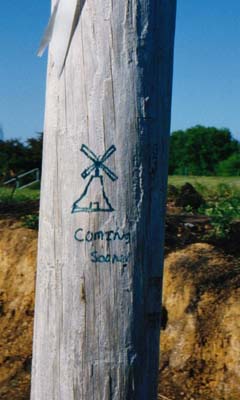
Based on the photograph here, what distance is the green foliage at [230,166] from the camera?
26.3 metres

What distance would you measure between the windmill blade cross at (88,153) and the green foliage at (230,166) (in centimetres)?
2278

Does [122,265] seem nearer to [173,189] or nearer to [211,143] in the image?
[173,189]

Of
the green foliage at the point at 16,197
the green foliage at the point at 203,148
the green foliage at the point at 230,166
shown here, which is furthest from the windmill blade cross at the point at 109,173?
the green foliage at the point at 203,148

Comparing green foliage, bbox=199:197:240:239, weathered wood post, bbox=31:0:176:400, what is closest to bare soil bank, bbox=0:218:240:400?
green foliage, bbox=199:197:240:239

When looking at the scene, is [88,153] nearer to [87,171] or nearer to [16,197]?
[87,171]

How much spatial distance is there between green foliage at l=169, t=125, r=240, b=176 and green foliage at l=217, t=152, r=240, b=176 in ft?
4.40

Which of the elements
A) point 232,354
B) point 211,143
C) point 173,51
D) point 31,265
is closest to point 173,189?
point 31,265

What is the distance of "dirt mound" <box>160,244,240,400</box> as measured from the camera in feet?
18.0

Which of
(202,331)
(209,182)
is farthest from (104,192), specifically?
(209,182)

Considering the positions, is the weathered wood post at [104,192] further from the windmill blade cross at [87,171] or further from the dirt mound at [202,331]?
the dirt mound at [202,331]

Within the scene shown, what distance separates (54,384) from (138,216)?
2.11ft

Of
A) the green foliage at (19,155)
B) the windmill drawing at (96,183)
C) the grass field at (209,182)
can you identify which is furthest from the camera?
the green foliage at (19,155)

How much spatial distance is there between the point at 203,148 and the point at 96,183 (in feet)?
98.3

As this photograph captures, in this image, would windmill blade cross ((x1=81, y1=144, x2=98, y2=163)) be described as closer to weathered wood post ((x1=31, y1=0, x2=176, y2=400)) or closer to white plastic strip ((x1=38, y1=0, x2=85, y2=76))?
weathered wood post ((x1=31, y1=0, x2=176, y2=400))
